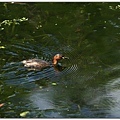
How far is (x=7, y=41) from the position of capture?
430cm

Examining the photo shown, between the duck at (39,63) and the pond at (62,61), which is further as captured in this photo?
the duck at (39,63)

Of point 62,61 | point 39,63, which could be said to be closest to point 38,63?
point 39,63

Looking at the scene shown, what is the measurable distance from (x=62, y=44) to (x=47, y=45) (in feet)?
0.52

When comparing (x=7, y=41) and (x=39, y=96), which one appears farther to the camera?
(x=7, y=41)

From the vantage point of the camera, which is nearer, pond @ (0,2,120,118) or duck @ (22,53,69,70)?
pond @ (0,2,120,118)

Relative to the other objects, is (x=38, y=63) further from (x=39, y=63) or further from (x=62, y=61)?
(x=62, y=61)

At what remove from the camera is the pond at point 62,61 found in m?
3.31

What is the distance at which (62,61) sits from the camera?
404 cm

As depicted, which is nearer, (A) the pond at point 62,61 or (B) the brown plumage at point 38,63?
(A) the pond at point 62,61

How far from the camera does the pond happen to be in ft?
10.9

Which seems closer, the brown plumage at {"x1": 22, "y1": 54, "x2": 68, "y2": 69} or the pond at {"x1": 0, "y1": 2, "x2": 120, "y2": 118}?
the pond at {"x1": 0, "y1": 2, "x2": 120, "y2": 118}

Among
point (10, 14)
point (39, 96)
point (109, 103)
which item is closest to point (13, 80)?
point (39, 96)

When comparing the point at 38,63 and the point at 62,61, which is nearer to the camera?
the point at 38,63

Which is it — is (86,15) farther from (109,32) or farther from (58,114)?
(58,114)
